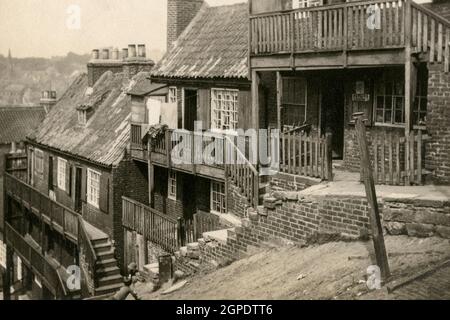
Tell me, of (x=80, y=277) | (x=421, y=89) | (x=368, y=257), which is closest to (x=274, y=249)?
(x=368, y=257)

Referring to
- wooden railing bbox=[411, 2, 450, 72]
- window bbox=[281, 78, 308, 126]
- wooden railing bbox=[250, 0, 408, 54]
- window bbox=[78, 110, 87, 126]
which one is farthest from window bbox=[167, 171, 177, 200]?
wooden railing bbox=[411, 2, 450, 72]

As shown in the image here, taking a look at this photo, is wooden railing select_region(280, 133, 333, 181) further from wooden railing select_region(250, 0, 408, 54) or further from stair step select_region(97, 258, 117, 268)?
stair step select_region(97, 258, 117, 268)

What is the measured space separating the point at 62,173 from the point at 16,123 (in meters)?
26.1

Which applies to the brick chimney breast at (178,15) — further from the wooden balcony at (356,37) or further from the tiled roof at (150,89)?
the wooden balcony at (356,37)

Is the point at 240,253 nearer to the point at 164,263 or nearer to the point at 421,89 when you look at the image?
the point at 164,263

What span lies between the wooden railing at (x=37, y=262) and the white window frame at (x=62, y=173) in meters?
3.20

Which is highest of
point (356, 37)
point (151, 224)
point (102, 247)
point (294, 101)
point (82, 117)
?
point (356, 37)

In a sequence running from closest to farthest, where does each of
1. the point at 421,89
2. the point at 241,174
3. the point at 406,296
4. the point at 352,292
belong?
1. the point at 406,296
2. the point at 352,292
3. the point at 421,89
4. the point at 241,174

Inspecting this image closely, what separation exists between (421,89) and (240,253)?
Answer: 5.99m

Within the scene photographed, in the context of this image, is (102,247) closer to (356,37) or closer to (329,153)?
(329,153)

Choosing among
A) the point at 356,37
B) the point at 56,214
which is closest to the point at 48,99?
the point at 56,214

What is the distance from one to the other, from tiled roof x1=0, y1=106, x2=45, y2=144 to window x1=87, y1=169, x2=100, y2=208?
Answer: 26.6 meters

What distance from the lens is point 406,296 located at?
7.83 metres

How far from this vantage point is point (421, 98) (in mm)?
13102
